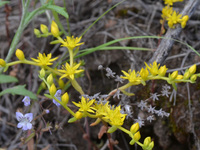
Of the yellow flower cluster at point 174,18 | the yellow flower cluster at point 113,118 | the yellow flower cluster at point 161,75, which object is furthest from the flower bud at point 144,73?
the yellow flower cluster at point 174,18

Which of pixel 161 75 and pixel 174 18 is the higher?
pixel 174 18

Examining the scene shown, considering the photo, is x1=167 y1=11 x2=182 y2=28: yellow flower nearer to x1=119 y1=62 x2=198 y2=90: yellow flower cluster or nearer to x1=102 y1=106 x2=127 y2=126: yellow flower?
x1=119 y1=62 x2=198 y2=90: yellow flower cluster

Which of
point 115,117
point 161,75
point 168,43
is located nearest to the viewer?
point 115,117

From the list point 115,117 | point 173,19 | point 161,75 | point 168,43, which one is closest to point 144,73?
point 161,75

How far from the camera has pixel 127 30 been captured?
84.0 inches

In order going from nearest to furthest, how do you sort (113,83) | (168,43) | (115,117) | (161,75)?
(115,117), (161,75), (168,43), (113,83)

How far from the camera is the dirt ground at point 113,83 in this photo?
5.50 ft

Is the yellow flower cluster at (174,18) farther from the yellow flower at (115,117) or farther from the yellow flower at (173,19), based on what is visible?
the yellow flower at (115,117)

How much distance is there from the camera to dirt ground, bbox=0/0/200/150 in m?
1.68

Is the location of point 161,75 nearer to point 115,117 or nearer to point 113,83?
point 115,117

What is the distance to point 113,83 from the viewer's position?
193cm

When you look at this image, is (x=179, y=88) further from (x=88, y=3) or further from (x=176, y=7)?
(x=88, y=3)

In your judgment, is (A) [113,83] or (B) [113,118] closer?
(B) [113,118]

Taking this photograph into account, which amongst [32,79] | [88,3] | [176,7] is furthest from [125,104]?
[88,3]
